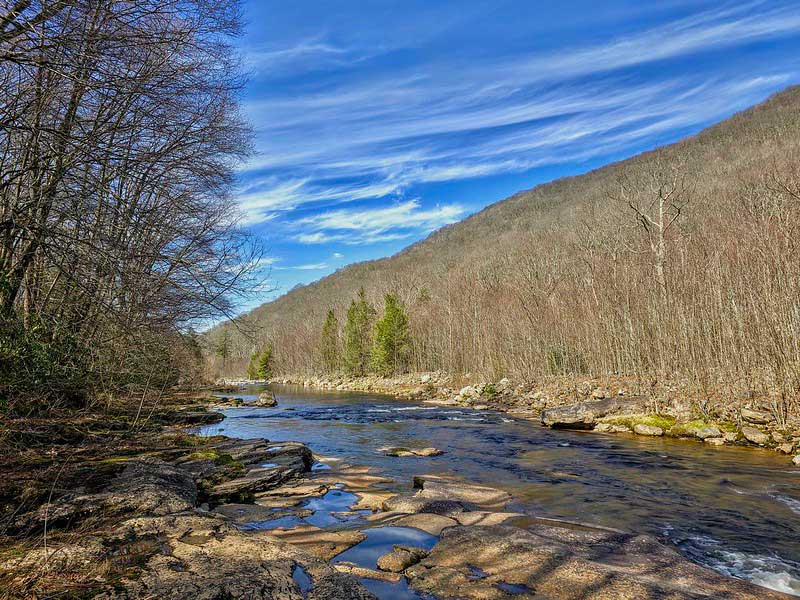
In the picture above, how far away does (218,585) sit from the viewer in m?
3.74

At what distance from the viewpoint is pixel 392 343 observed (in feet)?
180

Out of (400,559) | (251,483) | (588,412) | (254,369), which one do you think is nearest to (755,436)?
(588,412)

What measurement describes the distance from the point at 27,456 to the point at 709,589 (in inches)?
338

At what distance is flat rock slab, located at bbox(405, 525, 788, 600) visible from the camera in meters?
4.50

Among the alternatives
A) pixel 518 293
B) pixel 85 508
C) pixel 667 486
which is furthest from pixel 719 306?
pixel 518 293

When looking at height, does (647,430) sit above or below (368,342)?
below

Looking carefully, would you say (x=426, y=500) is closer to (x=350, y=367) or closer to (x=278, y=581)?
(x=278, y=581)

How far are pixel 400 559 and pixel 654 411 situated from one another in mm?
13424

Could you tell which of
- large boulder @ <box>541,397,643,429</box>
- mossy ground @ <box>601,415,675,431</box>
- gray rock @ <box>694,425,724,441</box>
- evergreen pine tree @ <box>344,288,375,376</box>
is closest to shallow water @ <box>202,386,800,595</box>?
gray rock @ <box>694,425,724,441</box>

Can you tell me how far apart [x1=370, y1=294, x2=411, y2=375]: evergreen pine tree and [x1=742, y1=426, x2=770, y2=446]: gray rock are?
42927 millimetres

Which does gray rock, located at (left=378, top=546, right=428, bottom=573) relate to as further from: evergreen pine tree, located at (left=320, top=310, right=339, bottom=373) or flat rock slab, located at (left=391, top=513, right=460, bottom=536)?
evergreen pine tree, located at (left=320, top=310, right=339, bottom=373)

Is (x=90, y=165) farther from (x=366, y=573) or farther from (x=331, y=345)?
(x=331, y=345)

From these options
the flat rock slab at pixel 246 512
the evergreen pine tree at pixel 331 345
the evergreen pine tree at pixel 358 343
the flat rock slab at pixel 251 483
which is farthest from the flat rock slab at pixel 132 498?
the evergreen pine tree at pixel 331 345

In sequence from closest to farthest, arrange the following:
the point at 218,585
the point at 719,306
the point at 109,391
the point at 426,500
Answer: the point at 218,585
the point at 426,500
the point at 109,391
the point at 719,306
